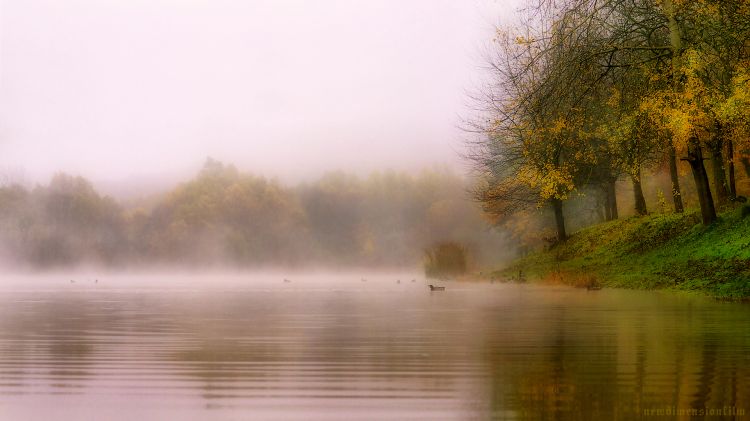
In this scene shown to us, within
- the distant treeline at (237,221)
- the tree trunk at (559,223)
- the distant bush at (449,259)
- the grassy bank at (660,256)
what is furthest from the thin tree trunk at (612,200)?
the distant treeline at (237,221)

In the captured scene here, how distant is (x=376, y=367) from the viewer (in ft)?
26.8

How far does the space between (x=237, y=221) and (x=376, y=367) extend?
9314 centimetres

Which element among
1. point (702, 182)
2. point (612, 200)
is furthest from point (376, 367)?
point (612, 200)

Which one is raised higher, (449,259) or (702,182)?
(702,182)

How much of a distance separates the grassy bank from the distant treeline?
140ft

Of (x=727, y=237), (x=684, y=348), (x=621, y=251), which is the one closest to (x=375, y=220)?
(x=621, y=251)

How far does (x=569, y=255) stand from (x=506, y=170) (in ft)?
22.2

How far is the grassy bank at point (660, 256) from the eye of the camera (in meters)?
24.3

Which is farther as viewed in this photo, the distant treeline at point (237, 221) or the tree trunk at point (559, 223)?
the distant treeline at point (237, 221)

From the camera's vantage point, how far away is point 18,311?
18.3 m

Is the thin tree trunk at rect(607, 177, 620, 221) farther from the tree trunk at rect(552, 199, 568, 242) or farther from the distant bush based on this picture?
the distant bush

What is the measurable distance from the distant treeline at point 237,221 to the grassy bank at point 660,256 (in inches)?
1686

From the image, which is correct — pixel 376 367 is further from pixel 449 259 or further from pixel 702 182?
pixel 449 259

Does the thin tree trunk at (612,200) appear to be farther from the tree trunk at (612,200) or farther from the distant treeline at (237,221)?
the distant treeline at (237,221)
